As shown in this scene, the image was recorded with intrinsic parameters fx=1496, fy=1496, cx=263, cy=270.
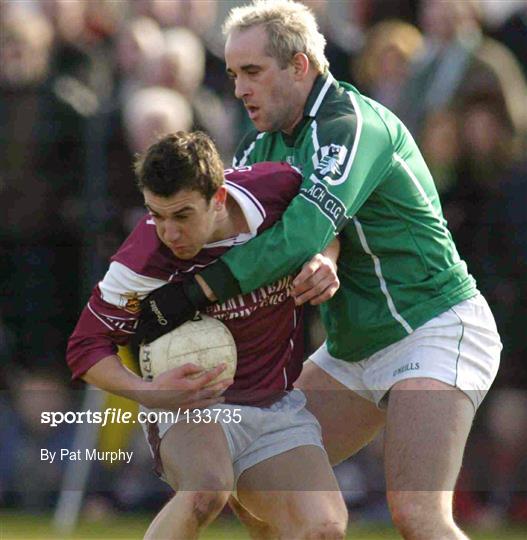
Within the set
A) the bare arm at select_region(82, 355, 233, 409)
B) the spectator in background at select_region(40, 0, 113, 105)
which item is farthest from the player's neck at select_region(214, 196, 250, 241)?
the spectator in background at select_region(40, 0, 113, 105)

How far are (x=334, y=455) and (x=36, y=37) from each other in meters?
A: 3.76

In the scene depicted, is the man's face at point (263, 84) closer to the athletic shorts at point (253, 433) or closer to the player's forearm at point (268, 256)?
the player's forearm at point (268, 256)

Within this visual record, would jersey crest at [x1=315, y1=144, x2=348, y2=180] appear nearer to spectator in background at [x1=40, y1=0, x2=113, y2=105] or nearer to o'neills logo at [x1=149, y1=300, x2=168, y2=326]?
o'neills logo at [x1=149, y1=300, x2=168, y2=326]

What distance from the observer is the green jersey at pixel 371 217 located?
19.0ft

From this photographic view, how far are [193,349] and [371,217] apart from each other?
97 centimetres

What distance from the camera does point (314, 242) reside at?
18.5ft

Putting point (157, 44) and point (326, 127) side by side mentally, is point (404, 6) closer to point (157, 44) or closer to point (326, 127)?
point (157, 44)

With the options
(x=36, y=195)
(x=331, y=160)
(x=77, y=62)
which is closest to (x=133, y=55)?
(x=77, y=62)

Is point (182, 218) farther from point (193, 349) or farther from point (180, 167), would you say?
point (193, 349)

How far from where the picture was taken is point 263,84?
613cm

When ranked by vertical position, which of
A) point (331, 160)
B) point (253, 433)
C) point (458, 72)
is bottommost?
point (253, 433)

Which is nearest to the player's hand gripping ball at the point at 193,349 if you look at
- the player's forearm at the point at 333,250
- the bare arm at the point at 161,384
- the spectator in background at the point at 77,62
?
the bare arm at the point at 161,384

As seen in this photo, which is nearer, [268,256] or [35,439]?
[268,256]

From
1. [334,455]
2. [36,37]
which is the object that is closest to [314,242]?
[334,455]
